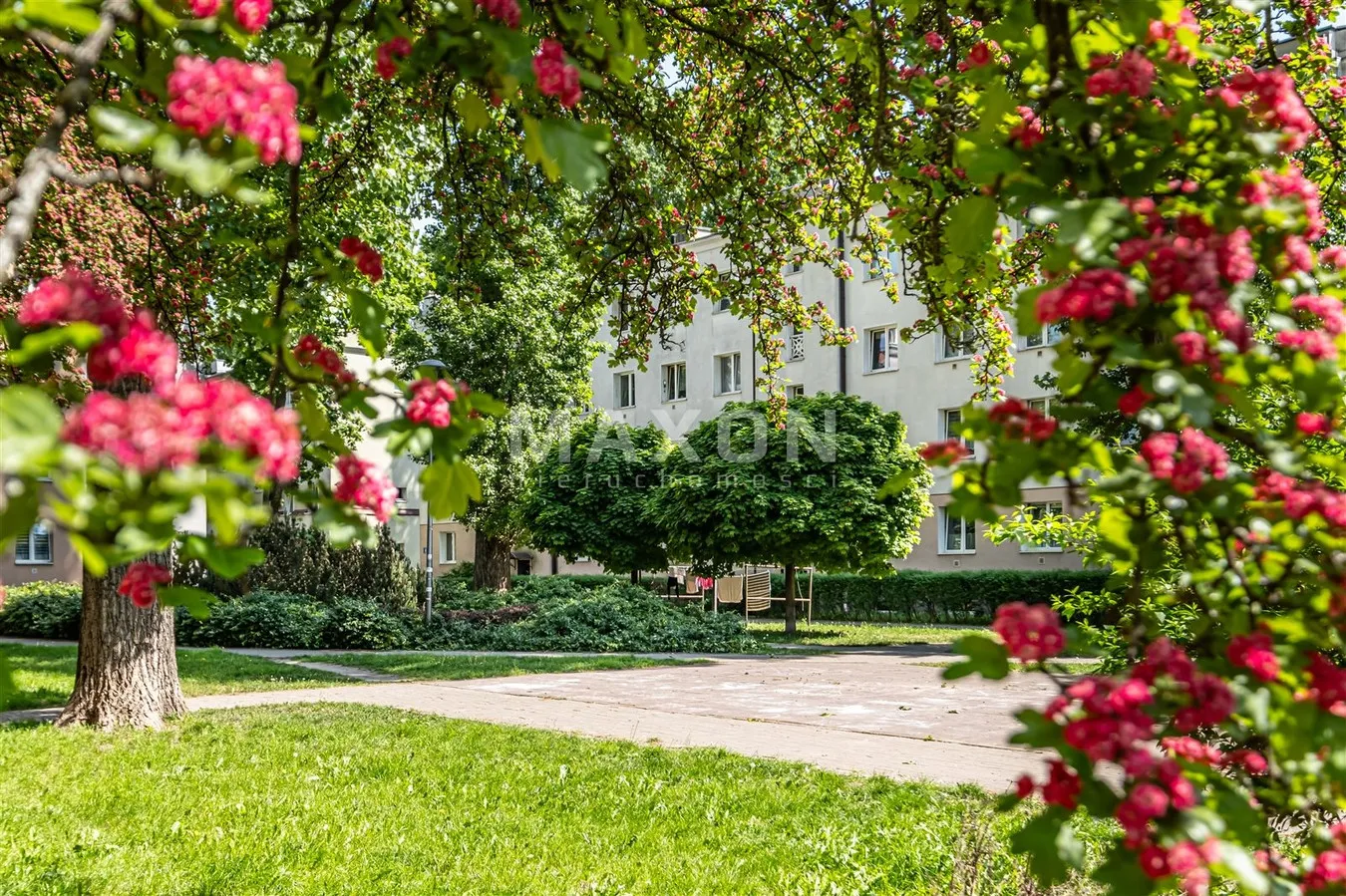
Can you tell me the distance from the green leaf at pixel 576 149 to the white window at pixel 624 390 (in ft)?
122

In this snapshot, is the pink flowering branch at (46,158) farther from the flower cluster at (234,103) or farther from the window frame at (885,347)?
the window frame at (885,347)

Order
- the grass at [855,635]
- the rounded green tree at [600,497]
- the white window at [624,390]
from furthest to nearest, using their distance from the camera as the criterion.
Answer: the white window at [624,390], the rounded green tree at [600,497], the grass at [855,635]

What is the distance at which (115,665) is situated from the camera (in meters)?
8.03

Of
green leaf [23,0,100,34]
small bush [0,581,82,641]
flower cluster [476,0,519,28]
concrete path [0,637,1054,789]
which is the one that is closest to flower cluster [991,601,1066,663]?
flower cluster [476,0,519,28]

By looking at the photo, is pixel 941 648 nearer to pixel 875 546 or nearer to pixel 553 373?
pixel 875 546

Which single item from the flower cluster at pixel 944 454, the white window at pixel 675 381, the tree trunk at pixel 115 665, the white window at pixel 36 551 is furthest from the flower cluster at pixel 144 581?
the white window at pixel 36 551

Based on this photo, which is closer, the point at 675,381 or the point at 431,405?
the point at 431,405

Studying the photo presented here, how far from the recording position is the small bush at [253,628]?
17375 millimetres

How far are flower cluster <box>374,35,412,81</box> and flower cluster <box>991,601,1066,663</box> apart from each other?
1296 millimetres

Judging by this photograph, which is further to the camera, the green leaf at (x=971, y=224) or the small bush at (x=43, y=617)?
the small bush at (x=43, y=617)

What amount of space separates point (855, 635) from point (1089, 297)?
70.2 ft

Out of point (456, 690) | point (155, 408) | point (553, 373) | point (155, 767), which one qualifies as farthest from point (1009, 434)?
point (553, 373)

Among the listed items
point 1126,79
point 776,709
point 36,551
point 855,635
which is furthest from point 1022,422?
point 36,551

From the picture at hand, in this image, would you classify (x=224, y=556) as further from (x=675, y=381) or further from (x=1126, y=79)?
(x=675, y=381)
